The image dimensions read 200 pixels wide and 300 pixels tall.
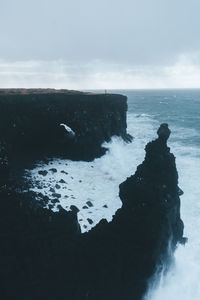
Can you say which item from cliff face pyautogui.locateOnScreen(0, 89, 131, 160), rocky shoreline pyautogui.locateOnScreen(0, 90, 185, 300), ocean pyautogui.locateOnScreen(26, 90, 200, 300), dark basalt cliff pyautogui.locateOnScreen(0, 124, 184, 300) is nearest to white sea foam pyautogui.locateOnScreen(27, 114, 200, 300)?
ocean pyautogui.locateOnScreen(26, 90, 200, 300)

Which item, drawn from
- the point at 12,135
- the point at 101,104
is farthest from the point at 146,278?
the point at 101,104

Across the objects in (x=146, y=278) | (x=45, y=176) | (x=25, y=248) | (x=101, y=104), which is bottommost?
(x=146, y=278)

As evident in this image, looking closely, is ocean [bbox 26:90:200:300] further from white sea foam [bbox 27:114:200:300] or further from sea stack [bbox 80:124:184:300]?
sea stack [bbox 80:124:184:300]

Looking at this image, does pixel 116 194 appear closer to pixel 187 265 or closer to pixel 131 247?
pixel 187 265

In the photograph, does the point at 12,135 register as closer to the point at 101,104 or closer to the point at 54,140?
the point at 54,140

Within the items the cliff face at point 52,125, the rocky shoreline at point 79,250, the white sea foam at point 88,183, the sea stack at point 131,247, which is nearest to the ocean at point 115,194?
the white sea foam at point 88,183

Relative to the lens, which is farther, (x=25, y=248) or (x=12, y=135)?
(x=12, y=135)

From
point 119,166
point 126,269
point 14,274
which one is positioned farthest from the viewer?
point 119,166
